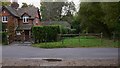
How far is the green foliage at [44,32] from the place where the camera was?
2231 centimetres

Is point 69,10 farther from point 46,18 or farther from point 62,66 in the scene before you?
point 62,66

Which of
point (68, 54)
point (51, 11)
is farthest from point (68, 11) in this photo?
point (68, 54)

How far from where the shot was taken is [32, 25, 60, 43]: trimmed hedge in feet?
73.3

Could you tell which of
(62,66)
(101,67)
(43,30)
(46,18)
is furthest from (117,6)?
(46,18)

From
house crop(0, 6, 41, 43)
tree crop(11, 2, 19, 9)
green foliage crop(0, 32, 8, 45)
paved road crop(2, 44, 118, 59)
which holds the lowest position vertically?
paved road crop(2, 44, 118, 59)

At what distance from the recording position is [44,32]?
2241cm

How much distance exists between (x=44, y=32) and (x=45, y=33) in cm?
16

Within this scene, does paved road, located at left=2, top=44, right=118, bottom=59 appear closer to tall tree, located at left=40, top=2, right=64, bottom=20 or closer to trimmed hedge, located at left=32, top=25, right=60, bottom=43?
trimmed hedge, located at left=32, top=25, right=60, bottom=43

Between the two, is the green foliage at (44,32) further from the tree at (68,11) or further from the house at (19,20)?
the tree at (68,11)

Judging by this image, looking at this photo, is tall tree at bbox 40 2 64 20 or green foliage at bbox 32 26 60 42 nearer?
green foliage at bbox 32 26 60 42

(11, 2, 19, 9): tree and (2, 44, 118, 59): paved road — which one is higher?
(11, 2, 19, 9): tree

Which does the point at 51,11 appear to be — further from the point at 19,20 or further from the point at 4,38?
the point at 4,38

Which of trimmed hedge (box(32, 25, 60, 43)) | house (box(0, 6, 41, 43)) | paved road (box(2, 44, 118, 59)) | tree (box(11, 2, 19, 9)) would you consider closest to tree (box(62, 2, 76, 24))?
tree (box(11, 2, 19, 9))

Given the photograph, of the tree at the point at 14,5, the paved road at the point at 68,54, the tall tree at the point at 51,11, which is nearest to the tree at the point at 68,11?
the tall tree at the point at 51,11
